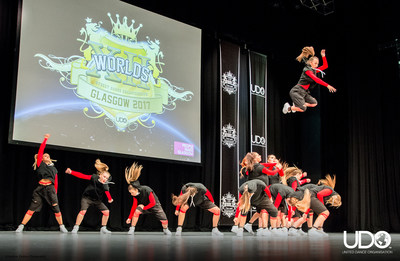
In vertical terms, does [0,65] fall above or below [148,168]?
above

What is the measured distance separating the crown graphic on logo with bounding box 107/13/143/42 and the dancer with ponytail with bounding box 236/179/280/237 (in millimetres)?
3988

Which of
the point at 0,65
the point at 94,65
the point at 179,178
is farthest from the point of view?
the point at 179,178

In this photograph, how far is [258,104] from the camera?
37.7 feet

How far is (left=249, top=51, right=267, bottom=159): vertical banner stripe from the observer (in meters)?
11.3

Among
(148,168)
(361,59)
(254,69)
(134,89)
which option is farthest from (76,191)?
(361,59)

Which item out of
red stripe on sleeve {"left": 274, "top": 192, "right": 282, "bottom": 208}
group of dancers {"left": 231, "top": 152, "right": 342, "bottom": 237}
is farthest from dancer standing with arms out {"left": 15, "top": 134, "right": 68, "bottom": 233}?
red stripe on sleeve {"left": 274, "top": 192, "right": 282, "bottom": 208}

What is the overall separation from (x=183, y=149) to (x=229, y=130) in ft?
5.55

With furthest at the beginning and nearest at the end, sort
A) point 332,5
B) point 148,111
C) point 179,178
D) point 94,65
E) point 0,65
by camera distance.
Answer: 1. point 332,5
2. point 179,178
3. point 148,111
4. point 94,65
5. point 0,65

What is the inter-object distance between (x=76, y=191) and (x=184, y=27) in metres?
4.39

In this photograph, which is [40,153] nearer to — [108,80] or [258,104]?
[108,80]

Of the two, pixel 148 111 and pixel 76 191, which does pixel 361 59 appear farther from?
pixel 76 191

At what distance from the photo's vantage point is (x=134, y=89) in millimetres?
8914

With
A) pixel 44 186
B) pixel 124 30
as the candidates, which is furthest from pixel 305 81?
pixel 44 186

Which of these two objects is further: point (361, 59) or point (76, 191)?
point (361, 59)
